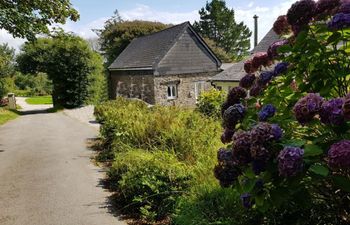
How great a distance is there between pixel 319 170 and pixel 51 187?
6.85 m

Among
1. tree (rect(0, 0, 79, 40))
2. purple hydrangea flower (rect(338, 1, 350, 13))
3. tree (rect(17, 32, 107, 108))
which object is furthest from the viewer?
tree (rect(17, 32, 107, 108))

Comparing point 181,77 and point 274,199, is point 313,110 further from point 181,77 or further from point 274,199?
point 181,77

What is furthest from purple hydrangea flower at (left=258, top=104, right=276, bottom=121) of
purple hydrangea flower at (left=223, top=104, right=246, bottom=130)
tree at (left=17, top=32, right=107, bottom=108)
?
tree at (left=17, top=32, right=107, bottom=108)

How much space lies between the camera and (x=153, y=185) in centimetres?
580

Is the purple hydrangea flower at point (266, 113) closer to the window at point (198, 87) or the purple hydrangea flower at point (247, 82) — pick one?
→ the purple hydrangea flower at point (247, 82)

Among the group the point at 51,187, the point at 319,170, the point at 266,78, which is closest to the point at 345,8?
the point at 266,78

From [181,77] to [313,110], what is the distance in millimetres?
29092

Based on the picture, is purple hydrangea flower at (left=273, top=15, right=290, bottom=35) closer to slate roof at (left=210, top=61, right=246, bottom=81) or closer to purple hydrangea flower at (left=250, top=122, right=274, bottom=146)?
purple hydrangea flower at (left=250, top=122, right=274, bottom=146)

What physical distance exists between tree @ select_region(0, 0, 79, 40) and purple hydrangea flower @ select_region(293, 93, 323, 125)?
12.6 metres

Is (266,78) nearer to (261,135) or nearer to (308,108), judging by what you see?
(308,108)

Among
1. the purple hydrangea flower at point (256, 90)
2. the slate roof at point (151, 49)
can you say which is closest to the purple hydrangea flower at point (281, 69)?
the purple hydrangea flower at point (256, 90)

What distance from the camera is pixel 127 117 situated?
37.2 ft

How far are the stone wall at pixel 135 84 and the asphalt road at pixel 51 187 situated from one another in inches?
658

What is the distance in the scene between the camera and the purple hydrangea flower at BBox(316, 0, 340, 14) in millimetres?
2566
